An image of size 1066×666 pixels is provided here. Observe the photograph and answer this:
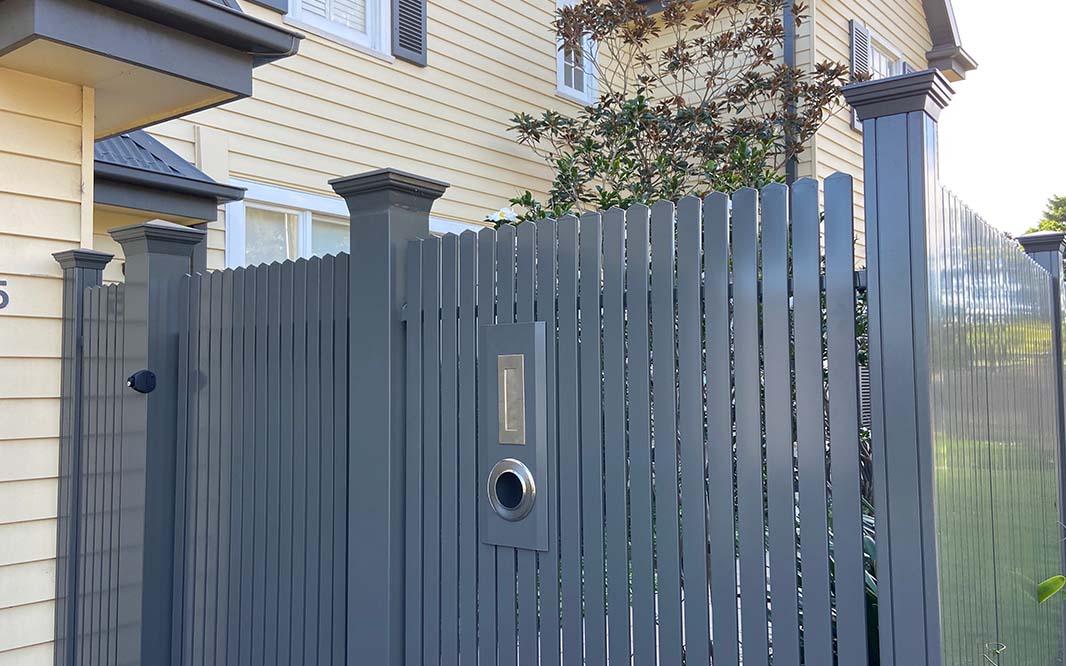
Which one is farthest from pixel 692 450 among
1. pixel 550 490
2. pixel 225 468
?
pixel 225 468

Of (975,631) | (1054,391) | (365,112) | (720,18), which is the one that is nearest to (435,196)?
(975,631)

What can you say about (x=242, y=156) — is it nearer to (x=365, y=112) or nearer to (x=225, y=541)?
(x=365, y=112)

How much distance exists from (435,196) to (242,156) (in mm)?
3793

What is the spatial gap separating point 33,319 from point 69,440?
521mm

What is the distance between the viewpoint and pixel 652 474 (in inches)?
95.3

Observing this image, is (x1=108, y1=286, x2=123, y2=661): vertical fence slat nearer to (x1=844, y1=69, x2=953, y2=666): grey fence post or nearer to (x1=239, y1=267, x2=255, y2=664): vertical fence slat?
(x1=239, y1=267, x2=255, y2=664): vertical fence slat

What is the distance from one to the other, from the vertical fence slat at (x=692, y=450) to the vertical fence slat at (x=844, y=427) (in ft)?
1.09

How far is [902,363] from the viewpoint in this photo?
2.05m

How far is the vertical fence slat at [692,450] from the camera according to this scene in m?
2.31

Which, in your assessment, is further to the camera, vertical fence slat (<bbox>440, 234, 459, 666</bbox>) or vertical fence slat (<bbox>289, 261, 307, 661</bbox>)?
vertical fence slat (<bbox>289, 261, 307, 661</bbox>)

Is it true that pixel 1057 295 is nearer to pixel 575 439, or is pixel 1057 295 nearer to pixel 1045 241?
pixel 1045 241

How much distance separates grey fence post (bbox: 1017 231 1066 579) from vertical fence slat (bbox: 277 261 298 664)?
3.92 m

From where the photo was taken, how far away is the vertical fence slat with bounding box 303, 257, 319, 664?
3.30 m

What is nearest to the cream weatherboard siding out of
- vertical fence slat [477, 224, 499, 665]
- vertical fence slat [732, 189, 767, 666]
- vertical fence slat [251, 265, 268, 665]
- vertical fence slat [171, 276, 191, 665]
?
vertical fence slat [171, 276, 191, 665]
